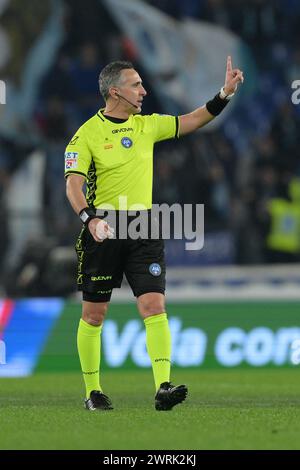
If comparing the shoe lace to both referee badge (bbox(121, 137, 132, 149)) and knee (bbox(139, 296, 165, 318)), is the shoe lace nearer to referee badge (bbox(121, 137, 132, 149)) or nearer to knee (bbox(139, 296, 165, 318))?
knee (bbox(139, 296, 165, 318))

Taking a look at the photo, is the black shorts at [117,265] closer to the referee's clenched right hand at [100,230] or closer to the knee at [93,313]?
the knee at [93,313]

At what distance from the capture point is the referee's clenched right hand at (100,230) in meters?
8.00

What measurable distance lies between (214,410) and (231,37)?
462 inches

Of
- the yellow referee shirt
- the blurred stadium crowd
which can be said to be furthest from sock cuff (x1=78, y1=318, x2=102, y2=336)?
→ the blurred stadium crowd

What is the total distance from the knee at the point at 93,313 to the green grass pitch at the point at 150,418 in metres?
0.60

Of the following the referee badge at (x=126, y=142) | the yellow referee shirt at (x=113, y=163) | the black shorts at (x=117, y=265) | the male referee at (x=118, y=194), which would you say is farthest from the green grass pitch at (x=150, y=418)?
the referee badge at (x=126, y=142)

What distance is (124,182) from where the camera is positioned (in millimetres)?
8500

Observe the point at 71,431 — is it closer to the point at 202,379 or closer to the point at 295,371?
the point at 202,379

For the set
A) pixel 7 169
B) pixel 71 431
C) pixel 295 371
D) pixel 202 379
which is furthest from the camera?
pixel 7 169

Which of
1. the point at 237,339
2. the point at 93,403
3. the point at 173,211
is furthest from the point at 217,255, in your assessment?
the point at 93,403

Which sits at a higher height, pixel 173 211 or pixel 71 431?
pixel 173 211

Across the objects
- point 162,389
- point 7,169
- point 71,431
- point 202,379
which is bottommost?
point 71,431

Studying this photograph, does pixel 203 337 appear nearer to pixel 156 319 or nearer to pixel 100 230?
pixel 156 319

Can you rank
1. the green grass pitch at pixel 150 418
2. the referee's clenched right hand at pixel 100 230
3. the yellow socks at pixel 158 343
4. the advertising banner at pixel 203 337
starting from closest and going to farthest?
the green grass pitch at pixel 150 418 < the referee's clenched right hand at pixel 100 230 < the yellow socks at pixel 158 343 < the advertising banner at pixel 203 337
